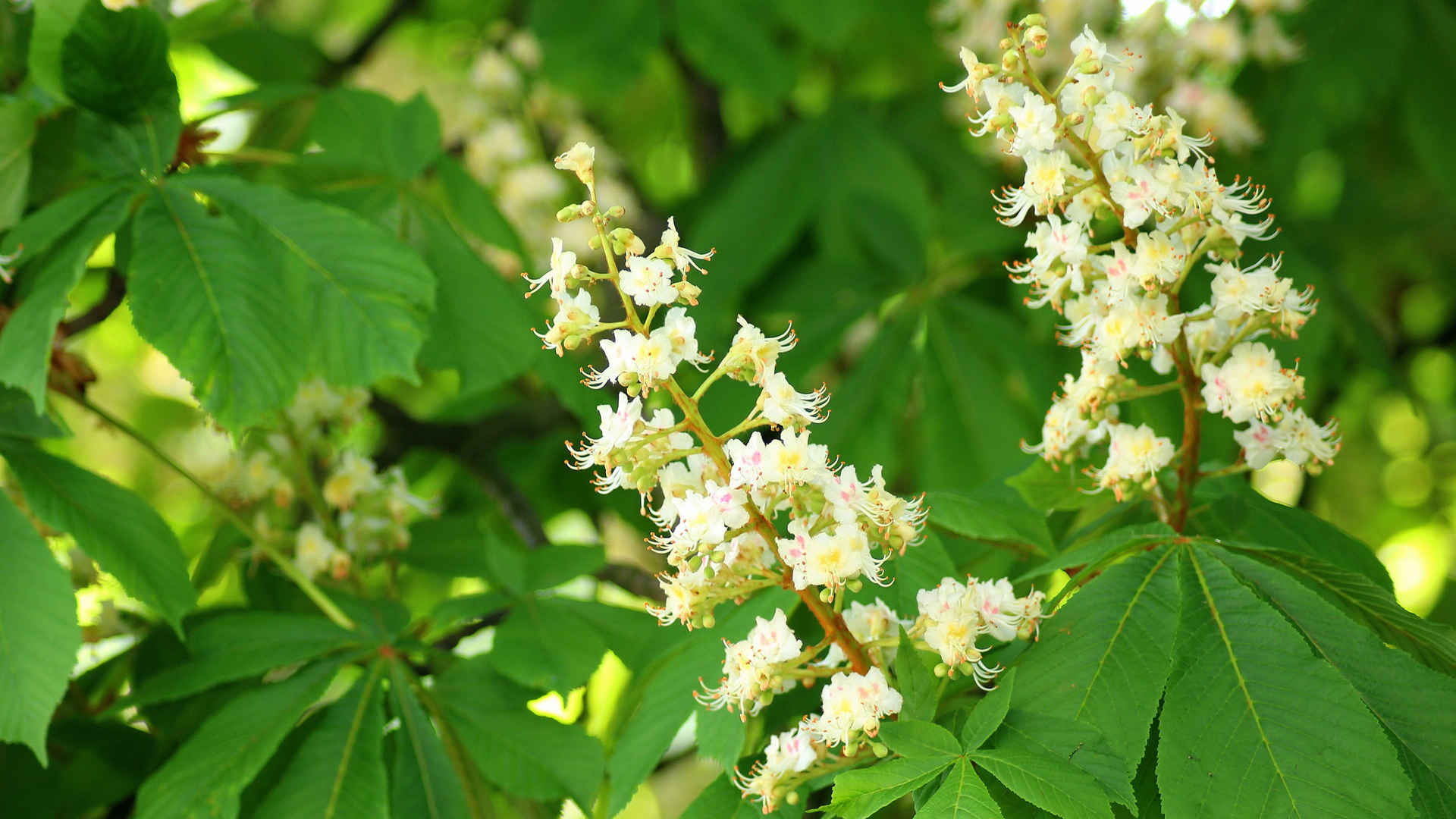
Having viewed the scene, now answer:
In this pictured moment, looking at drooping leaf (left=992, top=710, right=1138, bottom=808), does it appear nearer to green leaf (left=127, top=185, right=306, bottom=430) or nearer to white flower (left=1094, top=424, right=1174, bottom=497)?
white flower (left=1094, top=424, right=1174, bottom=497)

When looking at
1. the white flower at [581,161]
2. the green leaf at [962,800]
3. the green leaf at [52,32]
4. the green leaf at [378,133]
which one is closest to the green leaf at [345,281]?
the green leaf at [52,32]

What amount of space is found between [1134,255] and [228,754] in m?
1.17

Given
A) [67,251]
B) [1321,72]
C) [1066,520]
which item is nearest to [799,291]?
[1066,520]

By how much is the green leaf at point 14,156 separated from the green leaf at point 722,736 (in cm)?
115

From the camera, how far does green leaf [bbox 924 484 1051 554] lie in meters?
1.24

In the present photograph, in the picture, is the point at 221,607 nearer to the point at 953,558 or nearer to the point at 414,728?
the point at 414,728

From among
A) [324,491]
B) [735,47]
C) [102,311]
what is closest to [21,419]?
[102,311]

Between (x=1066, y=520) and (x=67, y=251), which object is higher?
(x=67, y=251)

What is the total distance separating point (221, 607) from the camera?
5.90 feet

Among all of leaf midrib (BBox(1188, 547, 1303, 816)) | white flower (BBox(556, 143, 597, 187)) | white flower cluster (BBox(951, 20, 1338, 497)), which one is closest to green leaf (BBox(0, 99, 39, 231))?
white flower (BBox(556, 143, 597, 187))

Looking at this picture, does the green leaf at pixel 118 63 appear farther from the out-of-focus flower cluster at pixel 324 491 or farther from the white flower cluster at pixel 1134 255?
the white flower cluster at pixel 1134 255

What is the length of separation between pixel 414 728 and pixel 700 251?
57.0 inches

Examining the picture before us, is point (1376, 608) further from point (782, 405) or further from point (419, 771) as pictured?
point (419, 771)

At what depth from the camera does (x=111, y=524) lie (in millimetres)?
1462
